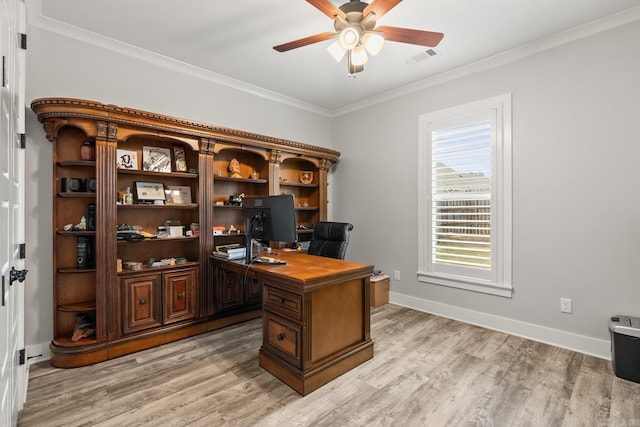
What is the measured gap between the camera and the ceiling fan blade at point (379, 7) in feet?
6.04

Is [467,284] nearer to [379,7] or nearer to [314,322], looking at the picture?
[314,322]

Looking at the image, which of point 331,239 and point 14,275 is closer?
point 14,275

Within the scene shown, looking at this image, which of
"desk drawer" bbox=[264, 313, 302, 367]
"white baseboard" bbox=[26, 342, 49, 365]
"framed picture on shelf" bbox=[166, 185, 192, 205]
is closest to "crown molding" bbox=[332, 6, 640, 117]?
"framed picture on shelf" bbox=[166, 185, 192, 205]

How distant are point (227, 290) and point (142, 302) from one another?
0.83 metres

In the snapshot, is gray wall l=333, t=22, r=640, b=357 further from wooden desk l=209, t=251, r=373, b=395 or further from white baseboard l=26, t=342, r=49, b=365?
white baseboard l=26, t=342, r=49, b=365

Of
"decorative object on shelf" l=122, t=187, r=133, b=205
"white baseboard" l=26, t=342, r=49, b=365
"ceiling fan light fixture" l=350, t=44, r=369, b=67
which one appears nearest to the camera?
"ceiling fan light fixture" l=350, t=44, r=369, b=67

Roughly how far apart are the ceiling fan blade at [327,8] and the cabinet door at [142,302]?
2607 mm

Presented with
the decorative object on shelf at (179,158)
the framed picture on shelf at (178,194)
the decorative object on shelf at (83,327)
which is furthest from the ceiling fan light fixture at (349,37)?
the decorative object on shelf at (83,327)

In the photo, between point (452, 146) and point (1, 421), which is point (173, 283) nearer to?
point (1, 421)

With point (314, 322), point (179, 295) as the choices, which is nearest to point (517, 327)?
point (314, 322)

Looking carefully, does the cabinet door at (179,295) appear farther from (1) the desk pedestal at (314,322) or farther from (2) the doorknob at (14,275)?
(2) the doorknob at (14,275)

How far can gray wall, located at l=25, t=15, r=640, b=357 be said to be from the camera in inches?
100

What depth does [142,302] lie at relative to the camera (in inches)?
111

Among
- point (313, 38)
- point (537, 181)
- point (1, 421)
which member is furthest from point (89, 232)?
point (537, 181)
